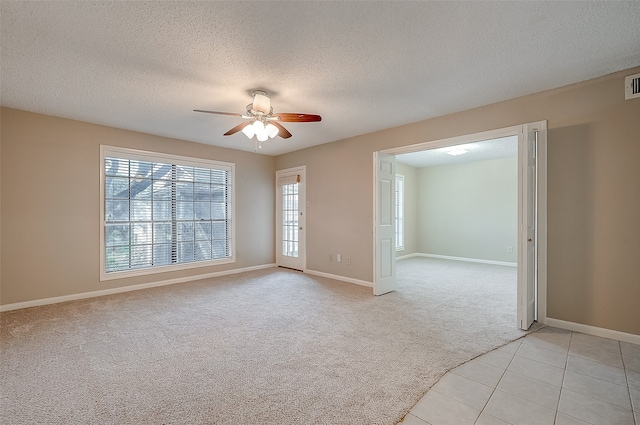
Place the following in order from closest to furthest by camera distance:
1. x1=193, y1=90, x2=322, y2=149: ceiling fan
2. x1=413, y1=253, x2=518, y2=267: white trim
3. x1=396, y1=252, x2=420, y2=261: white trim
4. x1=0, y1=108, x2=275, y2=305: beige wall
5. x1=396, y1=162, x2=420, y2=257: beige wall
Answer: x1=193, y1=90, x2=322, y2=149: ceiling fan, x1=0, y1=108, x2=275, y2=305: beige wall, x1=413, y1=253, x2=518, y2=267: white trim, x1=396, y1=252, x2=420, y2=261: white trim, x1=396, y1=162, x2=420, y2=257: beige wall

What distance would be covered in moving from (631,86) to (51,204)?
6596 mm

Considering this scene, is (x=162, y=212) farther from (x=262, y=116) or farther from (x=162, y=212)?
(x=262, y=116)

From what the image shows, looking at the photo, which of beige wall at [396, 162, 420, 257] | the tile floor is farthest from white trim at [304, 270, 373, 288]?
beige wall at [396, 162, 420, 257]

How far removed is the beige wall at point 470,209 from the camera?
6473 millimetres

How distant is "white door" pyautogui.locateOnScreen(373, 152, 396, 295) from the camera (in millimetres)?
4098

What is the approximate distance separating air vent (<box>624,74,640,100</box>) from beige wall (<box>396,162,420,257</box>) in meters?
4.81

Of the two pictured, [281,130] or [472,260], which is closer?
[281,130]

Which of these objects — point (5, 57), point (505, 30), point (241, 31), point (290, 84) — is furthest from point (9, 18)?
point (505, 30)

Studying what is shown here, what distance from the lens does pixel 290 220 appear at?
238 inches

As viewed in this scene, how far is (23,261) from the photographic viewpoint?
139 inches

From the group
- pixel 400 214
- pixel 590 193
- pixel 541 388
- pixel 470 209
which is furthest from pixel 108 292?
pixel 470 209

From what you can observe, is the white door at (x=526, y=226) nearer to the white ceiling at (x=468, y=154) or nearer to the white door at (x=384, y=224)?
the white door at (x=384, y=224)

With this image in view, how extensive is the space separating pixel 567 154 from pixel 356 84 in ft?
7.54

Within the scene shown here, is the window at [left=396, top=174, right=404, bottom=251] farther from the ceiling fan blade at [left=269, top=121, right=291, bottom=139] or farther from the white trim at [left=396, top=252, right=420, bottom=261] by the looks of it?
the ceiling fan blade at [left=269, top=121, right=291, bottom=139]
